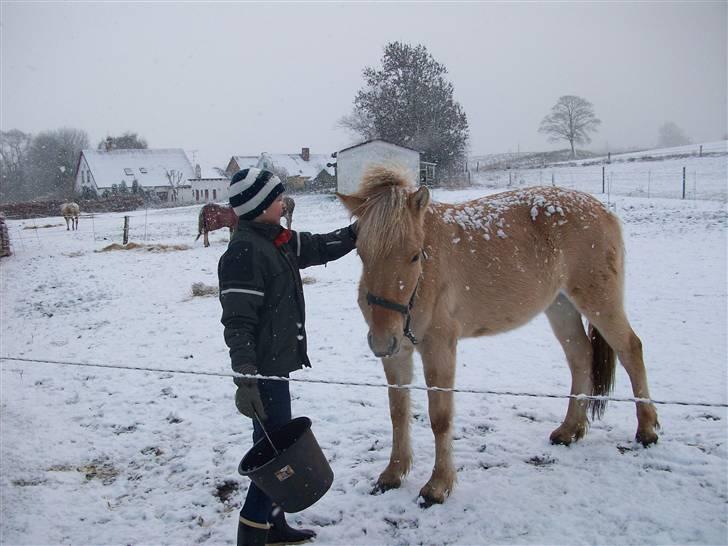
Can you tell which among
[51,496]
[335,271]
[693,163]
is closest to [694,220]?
[335,271]

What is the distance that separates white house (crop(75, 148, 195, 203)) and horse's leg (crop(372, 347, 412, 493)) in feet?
176

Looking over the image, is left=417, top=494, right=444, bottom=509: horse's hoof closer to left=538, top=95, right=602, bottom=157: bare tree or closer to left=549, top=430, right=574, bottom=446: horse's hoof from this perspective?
left=549, top=430, right=574, bottom=446: horse's hoof

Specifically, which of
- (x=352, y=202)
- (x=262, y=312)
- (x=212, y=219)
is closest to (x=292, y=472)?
(x=262, y=312)

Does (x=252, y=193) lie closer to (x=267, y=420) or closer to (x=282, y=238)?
(x=282, y=238)

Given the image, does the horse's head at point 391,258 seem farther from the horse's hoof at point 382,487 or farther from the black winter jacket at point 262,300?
the horse's hoof at point 382,487

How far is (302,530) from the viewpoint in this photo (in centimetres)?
309

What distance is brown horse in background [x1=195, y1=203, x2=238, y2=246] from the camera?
703 inches

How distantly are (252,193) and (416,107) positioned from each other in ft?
126

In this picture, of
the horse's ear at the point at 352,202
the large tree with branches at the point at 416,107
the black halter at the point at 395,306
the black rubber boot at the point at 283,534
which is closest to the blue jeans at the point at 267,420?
the black rubber boot at the point at 283,534

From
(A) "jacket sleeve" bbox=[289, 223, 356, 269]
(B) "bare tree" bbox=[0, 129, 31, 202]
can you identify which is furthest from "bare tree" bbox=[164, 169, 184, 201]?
(A) "jacket sleeve" bbox=[289, 223, 356, 269]

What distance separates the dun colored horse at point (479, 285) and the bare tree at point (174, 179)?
54.2 metres

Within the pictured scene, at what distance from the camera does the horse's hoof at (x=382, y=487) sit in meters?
3.49

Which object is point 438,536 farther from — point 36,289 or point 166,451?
point 36,289

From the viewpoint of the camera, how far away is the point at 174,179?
55156 millimetres
